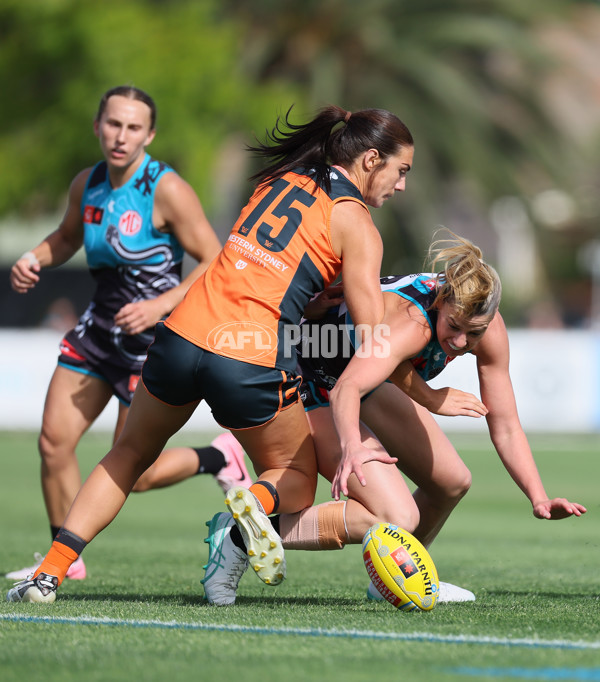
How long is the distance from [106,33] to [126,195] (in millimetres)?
14743

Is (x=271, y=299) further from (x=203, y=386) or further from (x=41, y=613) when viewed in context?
(x=41, y=613)

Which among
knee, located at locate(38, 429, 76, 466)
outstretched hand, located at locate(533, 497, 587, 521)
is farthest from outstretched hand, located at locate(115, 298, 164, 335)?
outstretched hand, located at locate(533, 497, 587, 521)

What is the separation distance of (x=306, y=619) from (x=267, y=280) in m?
1.28

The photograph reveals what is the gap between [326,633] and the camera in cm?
393

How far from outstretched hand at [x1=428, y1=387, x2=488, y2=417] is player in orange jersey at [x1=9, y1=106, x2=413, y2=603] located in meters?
0.54

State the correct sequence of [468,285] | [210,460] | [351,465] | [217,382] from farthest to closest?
[210,460], [468,285], [217,382], [351,465]

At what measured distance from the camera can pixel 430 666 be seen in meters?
3.40

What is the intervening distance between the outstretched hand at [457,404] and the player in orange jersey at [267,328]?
54 centimetres

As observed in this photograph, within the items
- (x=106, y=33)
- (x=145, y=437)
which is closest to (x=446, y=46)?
(x=106, y=33)

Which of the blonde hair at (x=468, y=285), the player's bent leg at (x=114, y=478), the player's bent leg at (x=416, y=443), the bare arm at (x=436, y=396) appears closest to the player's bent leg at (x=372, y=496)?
the player's bent leg at (x=416, y=443)

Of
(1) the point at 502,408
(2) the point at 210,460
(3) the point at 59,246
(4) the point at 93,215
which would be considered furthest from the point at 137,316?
(1) the point at 502,408

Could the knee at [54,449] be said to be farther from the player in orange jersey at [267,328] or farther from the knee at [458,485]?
the knee at [458,485]

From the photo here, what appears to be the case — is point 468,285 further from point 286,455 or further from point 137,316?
point 137,316

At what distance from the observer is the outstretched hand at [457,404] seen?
479cm
